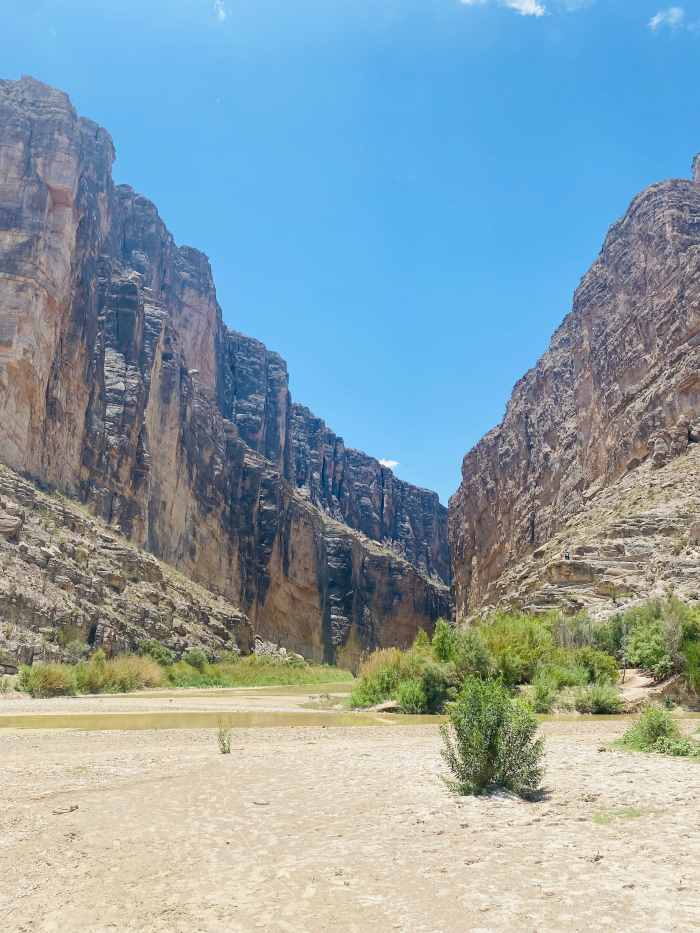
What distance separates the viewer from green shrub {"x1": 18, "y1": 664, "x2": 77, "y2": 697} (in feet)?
90.0

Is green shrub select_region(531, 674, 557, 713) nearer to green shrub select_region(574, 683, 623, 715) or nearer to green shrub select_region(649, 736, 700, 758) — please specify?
green shrub select_region(574, 683, 623, 715)

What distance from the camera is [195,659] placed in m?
46.9

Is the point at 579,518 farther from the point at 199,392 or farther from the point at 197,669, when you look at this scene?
the point at 199,392

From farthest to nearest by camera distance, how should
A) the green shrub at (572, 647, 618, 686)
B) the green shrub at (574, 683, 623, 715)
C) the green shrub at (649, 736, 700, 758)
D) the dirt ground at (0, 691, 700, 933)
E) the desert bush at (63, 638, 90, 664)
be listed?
the desert bush at (63, 638, 90, 664)
the green shrub at (572, 647, 618, 686)
the green shrub at (574, 683, 623, 715)
the green shrub at (649, 736, 700, 758)
the dirt ground at (0, 691, 700, 933)

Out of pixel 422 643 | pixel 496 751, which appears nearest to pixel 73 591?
pixel 422 643

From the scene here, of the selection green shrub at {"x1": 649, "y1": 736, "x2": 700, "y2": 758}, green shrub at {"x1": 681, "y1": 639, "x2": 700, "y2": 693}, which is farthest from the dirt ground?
green shrub at {"x1": 681, "y1": 639, "x2": 700, "y2": 693}

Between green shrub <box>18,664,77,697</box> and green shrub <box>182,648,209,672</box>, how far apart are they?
56.6 feet

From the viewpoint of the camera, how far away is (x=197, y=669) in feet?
152

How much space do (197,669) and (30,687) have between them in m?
19.8

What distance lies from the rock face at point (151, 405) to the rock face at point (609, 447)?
21.4 m

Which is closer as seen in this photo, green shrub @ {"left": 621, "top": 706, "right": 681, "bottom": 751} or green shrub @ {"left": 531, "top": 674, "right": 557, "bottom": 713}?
green shrub @ {"left": 621, "top": 706, "right": 681, "bottom": 751}

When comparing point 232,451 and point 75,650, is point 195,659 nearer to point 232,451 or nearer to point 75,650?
point 75,650

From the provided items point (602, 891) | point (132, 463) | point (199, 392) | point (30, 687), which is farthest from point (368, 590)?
point (602, 891)

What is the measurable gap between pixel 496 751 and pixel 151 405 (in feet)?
220
